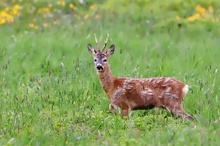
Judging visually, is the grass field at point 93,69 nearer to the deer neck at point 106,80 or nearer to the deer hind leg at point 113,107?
→ the deer hind leg at point 113,107

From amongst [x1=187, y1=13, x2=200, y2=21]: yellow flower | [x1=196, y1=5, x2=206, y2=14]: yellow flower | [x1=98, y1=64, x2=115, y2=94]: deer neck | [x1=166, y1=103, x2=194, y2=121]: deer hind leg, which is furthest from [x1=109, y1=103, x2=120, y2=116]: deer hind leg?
[x1=196, y1=5, x2=206, y2=14]: yellow flower

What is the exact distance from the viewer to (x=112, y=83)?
979 cm

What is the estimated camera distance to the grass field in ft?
26.7

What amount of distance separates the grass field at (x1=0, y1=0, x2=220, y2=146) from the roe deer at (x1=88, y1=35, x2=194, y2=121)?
6.2 inches

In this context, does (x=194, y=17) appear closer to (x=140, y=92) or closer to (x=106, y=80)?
(x=106, y=80)

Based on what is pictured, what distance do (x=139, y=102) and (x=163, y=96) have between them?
341mm

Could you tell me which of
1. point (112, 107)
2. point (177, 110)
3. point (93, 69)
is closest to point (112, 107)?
point (112, 107)

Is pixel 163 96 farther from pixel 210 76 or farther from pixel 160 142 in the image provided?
pixel 160 142

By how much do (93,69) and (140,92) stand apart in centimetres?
204

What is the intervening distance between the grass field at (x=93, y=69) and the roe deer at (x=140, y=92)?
0.16m

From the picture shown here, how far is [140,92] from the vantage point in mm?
9516

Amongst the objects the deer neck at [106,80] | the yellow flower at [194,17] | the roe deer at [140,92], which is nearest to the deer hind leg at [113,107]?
the roe deer at [140,92]

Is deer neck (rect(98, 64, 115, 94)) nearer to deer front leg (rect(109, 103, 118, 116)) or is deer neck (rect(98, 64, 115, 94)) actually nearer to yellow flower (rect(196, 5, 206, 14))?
deer front leg (rect(109, 103, 118, 116))

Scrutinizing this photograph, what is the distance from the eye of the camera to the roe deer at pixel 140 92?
9.32 metres
